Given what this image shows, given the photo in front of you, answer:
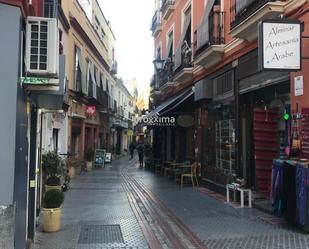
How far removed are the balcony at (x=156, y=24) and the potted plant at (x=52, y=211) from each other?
18576mm

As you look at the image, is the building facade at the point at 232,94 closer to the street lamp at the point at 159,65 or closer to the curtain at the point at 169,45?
the curtain at the point at 169,45

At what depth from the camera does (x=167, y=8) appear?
22344 mm

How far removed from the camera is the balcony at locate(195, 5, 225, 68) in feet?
44.6

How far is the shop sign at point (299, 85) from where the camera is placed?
29.7ft

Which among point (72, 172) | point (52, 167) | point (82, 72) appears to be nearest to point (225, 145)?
point (52, 167)

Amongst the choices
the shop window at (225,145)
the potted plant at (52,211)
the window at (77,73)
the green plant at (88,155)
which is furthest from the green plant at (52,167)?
the green plant at (88,155)

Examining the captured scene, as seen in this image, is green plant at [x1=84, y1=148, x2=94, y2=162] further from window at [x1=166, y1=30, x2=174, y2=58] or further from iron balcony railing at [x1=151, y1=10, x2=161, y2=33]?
iron balcony railing at [x1=151, y1=10, x2=161, y2=33]

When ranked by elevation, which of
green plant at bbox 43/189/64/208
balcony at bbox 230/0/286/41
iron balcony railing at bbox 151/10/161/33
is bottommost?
green plant at bbox 43/189/64/208

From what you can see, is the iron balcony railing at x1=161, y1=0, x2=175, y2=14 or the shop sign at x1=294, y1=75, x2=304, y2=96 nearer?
the shop sign at x1=294, y1=75, x2=304, y2=96

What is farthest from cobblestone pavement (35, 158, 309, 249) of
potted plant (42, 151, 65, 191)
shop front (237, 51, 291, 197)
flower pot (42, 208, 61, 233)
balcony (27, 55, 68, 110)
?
balcony (27, 55, 68, 110)

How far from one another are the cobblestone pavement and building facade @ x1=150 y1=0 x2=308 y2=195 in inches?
61.5

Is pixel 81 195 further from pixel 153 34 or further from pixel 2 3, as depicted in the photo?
pixel 153 34

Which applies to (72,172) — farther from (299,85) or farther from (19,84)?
(19,84)

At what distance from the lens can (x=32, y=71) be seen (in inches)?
236
